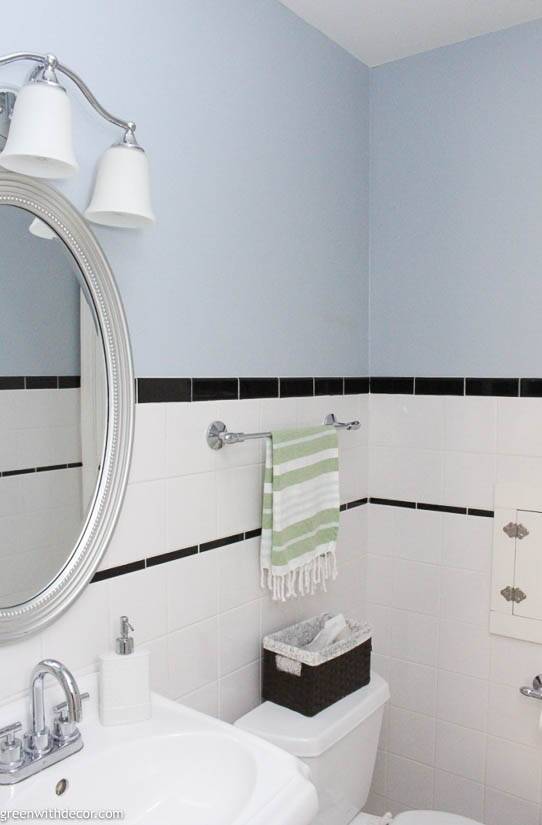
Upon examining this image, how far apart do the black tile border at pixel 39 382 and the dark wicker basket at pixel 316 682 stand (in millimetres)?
869

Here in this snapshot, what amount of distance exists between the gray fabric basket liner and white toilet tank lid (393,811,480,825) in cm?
46

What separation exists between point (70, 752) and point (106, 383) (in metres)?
0.68

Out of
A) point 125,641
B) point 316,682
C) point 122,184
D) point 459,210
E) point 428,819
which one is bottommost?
point 428,819

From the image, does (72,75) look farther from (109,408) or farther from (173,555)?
(173,555)

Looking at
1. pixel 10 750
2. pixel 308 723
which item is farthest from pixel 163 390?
pixel 308 723

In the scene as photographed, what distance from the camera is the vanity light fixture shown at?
1.18 m

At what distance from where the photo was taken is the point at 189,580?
169 cm

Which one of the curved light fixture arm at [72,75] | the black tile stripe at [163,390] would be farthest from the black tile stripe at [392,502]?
the curved light fixture arm at [72,75]

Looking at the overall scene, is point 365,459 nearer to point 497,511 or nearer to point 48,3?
point 497,511

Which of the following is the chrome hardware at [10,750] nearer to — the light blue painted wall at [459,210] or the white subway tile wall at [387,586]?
the white subway tile wall at [387,586]

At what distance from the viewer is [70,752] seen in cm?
130

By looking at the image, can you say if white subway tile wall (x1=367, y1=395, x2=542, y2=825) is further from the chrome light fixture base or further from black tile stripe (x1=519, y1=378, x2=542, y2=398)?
the chrome light fixture base

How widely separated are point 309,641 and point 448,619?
1.57 ft

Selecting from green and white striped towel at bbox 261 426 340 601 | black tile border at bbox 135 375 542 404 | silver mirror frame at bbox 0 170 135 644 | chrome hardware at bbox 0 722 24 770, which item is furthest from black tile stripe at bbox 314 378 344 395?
chrome hardware at bbox 0 722 24 770
